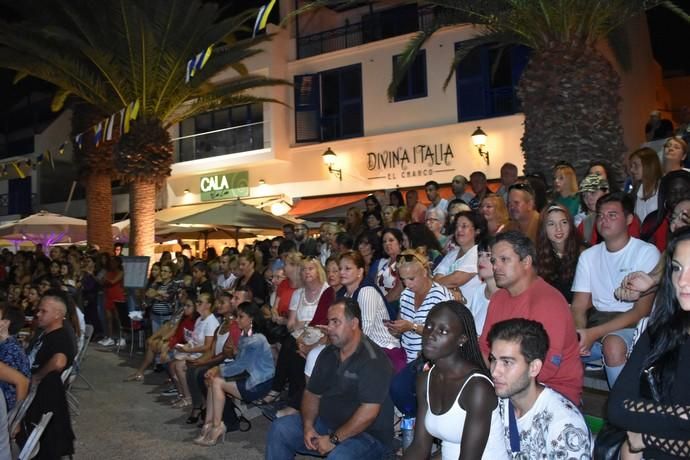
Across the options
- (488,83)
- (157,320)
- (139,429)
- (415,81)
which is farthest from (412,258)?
(415,81)

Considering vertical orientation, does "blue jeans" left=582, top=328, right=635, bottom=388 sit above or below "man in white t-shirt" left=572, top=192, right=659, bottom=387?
below

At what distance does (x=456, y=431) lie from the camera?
11.3 feet

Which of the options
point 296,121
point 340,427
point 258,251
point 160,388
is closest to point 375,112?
point 296,121

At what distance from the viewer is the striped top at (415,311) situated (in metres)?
5.36

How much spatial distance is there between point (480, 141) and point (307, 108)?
661 cm

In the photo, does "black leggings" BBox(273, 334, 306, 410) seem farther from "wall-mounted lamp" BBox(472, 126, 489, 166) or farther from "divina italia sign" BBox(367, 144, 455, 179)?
"divina italia sign" BBox(367, 144, 455, 179)

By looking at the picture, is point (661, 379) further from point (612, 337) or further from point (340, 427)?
point (340, 427)

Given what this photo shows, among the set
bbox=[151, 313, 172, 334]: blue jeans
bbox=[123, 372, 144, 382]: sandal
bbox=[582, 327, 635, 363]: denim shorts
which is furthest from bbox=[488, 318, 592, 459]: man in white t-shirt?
bbox=[151, 313, 172, 334]: blue jeans

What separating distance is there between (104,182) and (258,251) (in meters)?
9.04

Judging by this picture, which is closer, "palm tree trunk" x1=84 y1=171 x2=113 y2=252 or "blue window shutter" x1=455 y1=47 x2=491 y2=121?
"palm tree trunk" x1=84 y1=171 x2=113 y2=252

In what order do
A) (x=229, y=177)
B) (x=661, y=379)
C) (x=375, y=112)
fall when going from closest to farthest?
(x=661, y=379), (x=375, y=112), (x=229, y=177)

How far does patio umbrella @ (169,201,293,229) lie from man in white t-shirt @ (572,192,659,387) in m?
9.84

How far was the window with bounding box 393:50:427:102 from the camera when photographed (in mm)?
19406

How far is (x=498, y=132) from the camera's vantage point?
58.2 feet
